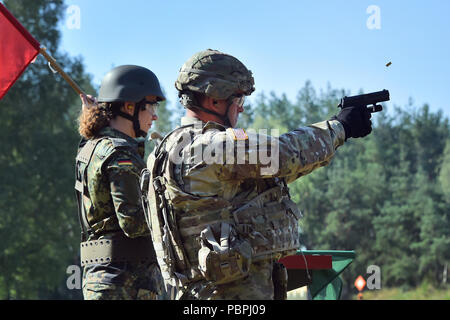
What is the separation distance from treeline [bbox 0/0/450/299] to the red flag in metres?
7.03

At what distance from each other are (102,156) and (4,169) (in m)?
27.0

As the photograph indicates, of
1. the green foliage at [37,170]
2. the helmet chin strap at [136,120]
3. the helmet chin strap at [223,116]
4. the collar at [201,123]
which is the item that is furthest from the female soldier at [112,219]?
the green foliage at [37,170]

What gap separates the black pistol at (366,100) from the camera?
4.37 meters

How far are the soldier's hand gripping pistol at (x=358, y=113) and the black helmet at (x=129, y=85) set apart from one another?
2.00 meters

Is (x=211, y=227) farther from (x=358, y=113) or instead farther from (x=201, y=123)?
(x=358, y=113)

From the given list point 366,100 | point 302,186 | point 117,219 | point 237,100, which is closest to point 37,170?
point 117,219

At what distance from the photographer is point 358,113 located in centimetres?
430

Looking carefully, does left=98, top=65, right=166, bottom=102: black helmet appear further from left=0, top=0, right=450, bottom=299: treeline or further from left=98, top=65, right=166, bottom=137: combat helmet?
left=0, top=0, right=450, bottom=299: treeline

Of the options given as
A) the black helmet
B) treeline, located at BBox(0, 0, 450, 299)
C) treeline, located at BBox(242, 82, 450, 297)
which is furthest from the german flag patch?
treeline, located at BBox(242, 82, 450, 297)

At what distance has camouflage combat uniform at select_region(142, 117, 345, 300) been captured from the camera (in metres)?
3.94

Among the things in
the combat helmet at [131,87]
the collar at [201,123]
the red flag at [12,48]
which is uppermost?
the red flag at [12,48]

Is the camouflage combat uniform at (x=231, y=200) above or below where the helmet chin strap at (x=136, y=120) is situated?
below

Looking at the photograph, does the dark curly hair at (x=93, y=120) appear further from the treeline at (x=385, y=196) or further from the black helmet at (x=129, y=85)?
the treeline at (x=385, y=196)
